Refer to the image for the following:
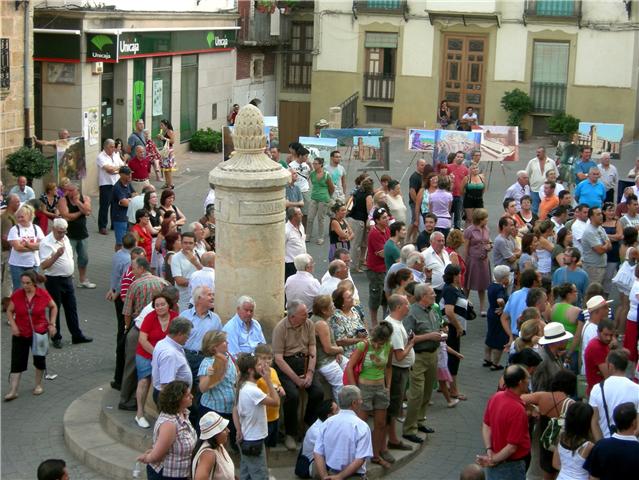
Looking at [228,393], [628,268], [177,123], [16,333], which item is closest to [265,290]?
[228,393]

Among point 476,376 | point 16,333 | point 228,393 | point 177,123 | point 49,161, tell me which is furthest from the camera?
point 177,123

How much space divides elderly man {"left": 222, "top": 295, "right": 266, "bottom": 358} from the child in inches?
16.1

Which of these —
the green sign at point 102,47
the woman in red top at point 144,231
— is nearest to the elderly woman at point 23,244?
the woman in red top at point 144,231

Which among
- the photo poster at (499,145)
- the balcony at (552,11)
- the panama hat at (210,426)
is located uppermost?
the balcony at (552,11)

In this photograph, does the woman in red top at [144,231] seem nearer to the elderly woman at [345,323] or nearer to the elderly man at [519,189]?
the elderly woman at [345,323]

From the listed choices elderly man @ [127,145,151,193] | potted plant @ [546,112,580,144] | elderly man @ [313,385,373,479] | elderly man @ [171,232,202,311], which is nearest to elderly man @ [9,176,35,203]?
elderly man @ [127,145,151,193]

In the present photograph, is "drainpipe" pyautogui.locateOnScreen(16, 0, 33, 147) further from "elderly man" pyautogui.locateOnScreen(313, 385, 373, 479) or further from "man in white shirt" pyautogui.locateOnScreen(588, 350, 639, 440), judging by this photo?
"man in white shirt" pyautogui.locateOnScreen(588, 350, 639, 440)

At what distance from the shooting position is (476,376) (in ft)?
45.0

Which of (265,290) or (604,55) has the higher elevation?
(604,55)

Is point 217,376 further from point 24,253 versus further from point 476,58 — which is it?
point 476,58

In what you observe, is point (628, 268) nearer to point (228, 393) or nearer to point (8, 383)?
point (228, 393)

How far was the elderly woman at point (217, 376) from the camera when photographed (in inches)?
395

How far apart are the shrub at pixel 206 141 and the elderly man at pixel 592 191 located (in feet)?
43.3

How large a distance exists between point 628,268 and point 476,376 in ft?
7.90
